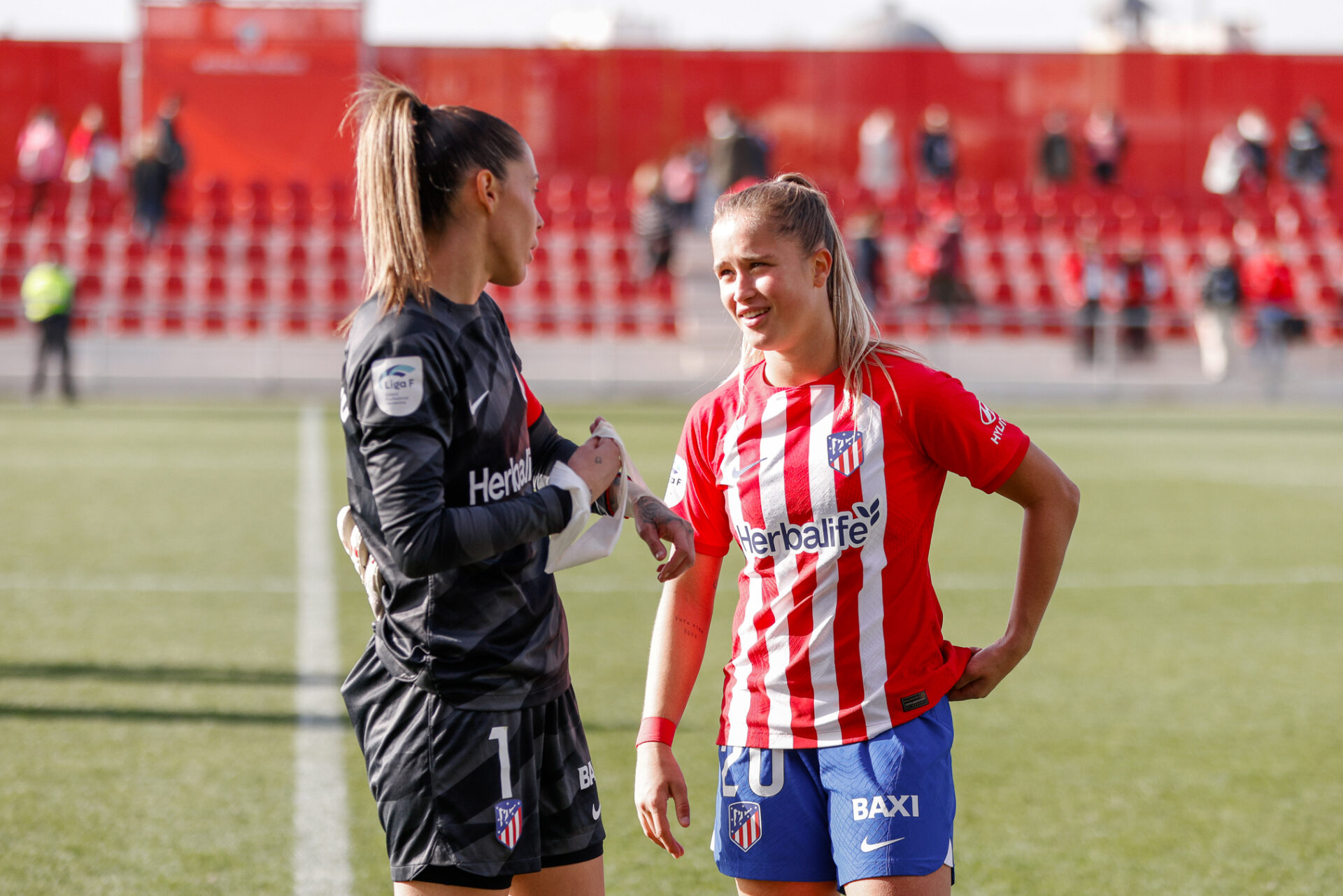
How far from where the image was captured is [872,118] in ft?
102

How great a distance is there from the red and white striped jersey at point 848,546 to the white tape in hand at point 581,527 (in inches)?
9.5

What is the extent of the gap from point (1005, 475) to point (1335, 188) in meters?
32.5

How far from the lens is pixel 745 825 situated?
2.59 m

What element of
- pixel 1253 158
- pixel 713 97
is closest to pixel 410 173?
pixel 1253 158

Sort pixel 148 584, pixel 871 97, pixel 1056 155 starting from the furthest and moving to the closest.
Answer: pixel 871 97
pixel 1056 155
pixel 148 584

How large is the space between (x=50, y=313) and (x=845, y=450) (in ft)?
61.5

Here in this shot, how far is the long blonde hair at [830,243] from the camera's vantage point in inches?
102

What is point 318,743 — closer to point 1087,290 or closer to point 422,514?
point 422,514

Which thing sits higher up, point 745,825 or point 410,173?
point 410,173

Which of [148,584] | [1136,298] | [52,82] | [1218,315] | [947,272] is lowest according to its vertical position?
[148,584]

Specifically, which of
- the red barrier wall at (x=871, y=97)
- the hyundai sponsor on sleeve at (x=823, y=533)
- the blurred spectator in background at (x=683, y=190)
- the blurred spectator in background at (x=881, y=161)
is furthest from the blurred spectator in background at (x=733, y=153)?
the hyundai sponsor on sleeve at (x=823, y=533)

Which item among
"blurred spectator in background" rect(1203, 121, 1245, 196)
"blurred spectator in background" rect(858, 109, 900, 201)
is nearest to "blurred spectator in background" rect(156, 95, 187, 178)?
"blurred spectator in background" rect(858, 109, 900, 201)

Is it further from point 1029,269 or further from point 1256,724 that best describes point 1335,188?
point 1256,724

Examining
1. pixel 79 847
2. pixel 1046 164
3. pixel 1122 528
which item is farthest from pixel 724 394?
pixel 1046 164
